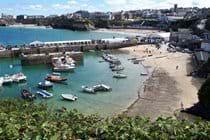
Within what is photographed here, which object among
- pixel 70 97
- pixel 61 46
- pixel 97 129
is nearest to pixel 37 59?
pixel 61 46

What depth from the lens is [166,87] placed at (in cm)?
3994

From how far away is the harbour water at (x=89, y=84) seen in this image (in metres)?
32.3

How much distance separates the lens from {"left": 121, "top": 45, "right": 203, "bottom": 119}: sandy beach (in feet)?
101

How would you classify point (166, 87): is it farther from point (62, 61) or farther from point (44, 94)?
point (62, 61)

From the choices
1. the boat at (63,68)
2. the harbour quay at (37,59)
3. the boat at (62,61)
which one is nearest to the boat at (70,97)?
the boat at (63,68)

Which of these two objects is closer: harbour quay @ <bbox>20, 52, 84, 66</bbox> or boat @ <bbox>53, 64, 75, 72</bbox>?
boat @ <bbox>53, 64, 75, 72</bbox>

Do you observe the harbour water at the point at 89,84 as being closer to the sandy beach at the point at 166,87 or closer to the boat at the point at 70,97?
the boat at the point at 70,97

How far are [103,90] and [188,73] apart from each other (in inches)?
530

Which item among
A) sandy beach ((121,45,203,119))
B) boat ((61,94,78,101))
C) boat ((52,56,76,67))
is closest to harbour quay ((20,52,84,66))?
boat ((52,56,76,67))

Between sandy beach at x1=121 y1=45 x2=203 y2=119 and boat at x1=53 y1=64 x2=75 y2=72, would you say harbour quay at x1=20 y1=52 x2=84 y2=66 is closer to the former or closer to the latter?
boat at x1=53 y1=64 x2=75 y2=72

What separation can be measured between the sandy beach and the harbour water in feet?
4.03

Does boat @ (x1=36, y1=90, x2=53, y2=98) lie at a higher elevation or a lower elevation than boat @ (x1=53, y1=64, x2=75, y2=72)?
higher

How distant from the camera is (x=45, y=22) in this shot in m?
200

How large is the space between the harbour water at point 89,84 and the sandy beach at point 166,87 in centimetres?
123
